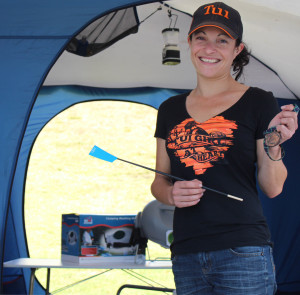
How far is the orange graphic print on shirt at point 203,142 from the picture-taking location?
1502mm

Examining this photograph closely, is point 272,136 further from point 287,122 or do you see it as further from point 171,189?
point 171,189

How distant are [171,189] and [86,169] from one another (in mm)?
8646

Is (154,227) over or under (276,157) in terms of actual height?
under

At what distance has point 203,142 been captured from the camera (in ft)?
5.01

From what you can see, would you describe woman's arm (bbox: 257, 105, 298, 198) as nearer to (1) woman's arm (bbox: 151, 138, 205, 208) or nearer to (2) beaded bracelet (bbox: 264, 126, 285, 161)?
(2) beaded bracelet (bbox: 264, 126, 285, 161)

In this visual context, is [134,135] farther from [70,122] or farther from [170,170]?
[170,170]

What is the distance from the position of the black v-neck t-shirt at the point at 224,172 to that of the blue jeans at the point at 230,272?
22 mm

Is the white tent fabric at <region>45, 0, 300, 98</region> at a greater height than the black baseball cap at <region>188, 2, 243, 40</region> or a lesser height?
greater

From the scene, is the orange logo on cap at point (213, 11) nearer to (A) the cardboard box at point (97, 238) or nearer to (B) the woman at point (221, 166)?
(B) the woman at point (221, 166)

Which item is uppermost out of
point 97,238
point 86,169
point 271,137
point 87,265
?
point 86,169

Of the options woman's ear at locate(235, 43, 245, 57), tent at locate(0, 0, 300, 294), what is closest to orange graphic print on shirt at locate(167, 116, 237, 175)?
→ woman's ear at locate(235, 43, 245, 57)

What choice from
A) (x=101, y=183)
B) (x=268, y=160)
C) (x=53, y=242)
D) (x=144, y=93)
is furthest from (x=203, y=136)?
(x=101, y=183)

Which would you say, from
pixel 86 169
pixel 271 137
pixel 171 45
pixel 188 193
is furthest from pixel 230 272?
pixel 86 169

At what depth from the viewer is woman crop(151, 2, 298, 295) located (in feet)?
4.56
